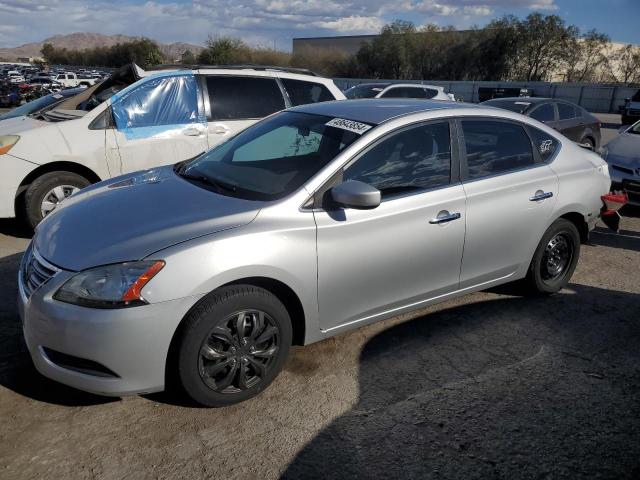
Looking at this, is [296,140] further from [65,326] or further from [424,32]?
[424,32]

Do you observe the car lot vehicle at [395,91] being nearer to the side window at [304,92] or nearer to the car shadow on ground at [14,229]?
the side window at [304,92]

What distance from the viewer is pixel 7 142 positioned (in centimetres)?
554

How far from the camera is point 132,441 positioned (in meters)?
2.73

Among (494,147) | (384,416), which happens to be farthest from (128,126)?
(384,416)

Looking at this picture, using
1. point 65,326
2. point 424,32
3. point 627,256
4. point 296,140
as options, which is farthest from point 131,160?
point 424,32

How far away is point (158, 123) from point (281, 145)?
2785 mm

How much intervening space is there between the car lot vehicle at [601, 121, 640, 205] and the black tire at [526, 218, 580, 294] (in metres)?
3.12

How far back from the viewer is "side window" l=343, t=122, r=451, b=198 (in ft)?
11.3

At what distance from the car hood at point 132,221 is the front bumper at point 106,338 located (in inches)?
8.9

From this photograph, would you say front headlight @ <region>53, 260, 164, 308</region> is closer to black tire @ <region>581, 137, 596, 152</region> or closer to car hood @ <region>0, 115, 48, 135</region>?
car hood @ <region>0, 115, 48, 135</region>

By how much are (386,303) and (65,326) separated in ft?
6.28

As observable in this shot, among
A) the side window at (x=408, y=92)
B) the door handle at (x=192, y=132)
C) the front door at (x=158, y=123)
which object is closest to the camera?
the front door at (x=158, y=123)

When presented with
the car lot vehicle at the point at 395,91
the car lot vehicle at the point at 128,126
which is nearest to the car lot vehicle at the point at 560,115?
the car lot vehicle at the point at 395,91

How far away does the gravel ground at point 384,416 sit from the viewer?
2.60 meters
